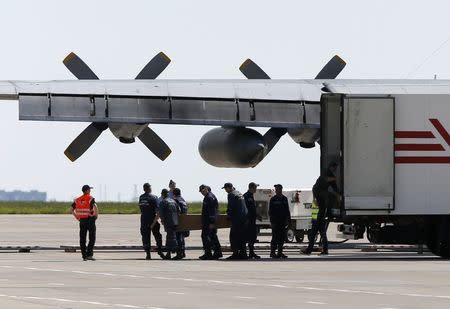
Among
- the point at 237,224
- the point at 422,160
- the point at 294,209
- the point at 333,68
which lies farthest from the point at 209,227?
the point at 294,209

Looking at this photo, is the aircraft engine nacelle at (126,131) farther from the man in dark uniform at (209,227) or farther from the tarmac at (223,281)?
the man in dark uniform at (209,227)

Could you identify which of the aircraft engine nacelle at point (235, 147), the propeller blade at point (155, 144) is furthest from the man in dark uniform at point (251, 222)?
the propeller blade at point (155, 144)

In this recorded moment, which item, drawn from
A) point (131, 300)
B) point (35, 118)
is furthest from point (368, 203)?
point (131, 300)

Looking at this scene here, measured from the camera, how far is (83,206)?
103ft

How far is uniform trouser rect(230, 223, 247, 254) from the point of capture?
104ft

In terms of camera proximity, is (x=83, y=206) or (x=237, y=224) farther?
(x=237, y=224)

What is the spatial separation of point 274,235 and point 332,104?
11.6 feet

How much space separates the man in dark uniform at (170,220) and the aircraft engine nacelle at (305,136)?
20.0 feet

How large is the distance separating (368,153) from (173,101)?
16.6ft

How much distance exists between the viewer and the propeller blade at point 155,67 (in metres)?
35.0

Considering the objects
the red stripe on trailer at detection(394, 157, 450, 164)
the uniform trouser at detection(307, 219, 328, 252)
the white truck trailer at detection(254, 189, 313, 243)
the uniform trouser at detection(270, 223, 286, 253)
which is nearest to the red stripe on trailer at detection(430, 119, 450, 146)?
the red stripe on trailer at detection(394, 157, 450, 164)

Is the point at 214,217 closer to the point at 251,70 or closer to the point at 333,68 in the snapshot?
the point at 251,70

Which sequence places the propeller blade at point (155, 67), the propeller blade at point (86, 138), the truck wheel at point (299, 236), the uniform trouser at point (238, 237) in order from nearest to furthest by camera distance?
1. the uniform trouser at point (238, 237)
2. the propeller blade at point (86, 138)
3. the propeller blade at point (155, 67)
4. the truck wheel at point (299, 236)

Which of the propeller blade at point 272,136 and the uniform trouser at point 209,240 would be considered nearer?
the uniform trouser at point 209,240
